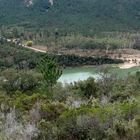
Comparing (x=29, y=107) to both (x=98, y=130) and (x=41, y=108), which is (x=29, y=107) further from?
(x=98, y=130)

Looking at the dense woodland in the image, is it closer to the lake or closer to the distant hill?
the distant hill

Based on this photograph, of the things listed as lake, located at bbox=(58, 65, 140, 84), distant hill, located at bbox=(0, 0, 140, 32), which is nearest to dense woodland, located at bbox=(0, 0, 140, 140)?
distant hill, located at bbox=(0, 0, 140, 32)

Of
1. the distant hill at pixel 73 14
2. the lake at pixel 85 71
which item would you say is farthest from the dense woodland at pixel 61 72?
the lake at pixel 85 71

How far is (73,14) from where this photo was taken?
147 meters

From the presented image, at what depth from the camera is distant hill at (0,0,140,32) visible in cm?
13375

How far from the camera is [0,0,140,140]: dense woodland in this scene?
64.1 ft

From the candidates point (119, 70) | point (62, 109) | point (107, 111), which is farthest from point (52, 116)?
point (119, 70)

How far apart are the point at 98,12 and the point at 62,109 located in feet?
407

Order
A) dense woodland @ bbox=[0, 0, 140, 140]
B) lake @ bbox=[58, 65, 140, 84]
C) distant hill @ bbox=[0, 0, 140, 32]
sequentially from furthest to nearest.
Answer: distant hill @ bbox=[0, 0, 140, 32]
lake @ bbox=[58, 65, 140, 84]
dense woodland @ bbox=[0, 0, 140, 140]

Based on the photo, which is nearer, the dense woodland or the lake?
the dense woodland

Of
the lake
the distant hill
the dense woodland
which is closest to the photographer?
the dense woodland

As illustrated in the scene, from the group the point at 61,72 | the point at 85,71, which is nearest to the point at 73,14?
the point at 85,71

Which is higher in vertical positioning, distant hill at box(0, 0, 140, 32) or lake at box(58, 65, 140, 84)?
distant hill at box(0, 0, 140, 32)

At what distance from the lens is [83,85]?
40625mm
